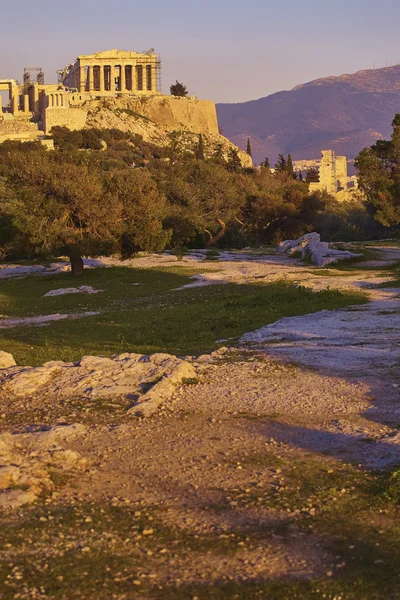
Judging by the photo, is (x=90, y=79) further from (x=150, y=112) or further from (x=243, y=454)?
(x=243, y=454)

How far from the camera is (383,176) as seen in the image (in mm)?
38781

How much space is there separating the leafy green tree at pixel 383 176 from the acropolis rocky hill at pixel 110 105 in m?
88.2

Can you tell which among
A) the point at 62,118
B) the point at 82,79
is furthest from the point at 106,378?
the point at 82,79

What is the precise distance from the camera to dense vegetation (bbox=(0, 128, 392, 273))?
33750 mm

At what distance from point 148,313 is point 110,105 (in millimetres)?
118152

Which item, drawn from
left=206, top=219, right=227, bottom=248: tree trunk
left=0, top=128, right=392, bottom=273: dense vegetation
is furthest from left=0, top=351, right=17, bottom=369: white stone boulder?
left=206, top=219, right=227, bottom=248: tree trunk

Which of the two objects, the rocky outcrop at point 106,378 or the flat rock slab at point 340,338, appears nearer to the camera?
the rocky outcrop at point 106,378

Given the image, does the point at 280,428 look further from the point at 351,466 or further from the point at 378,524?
the point at 378,524

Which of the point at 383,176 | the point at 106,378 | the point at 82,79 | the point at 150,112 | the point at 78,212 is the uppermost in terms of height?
the point at 82,79

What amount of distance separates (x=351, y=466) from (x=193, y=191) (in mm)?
44788

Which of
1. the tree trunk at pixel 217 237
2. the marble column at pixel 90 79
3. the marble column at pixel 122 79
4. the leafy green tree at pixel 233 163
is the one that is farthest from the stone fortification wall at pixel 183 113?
the tree trunk at pixel 217 237

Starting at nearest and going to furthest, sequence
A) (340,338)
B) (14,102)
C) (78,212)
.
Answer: (340,338), (78,212), (14,102)

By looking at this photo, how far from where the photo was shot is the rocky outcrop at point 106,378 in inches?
444

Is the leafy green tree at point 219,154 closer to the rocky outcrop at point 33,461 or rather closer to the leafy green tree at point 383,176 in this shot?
the leafy green tree at point 383,176
